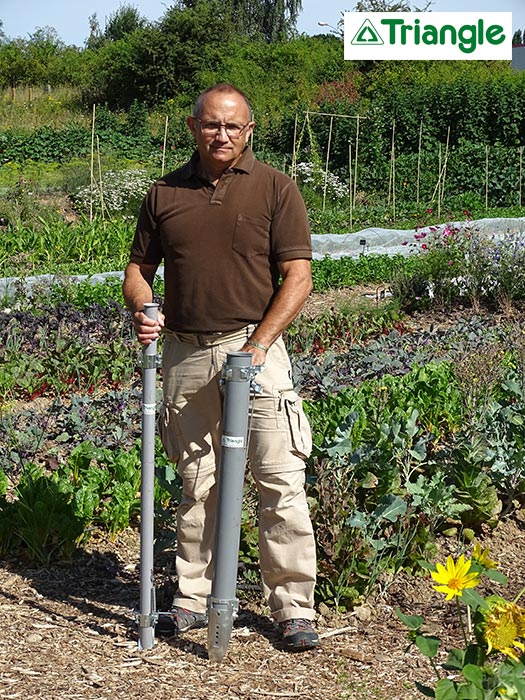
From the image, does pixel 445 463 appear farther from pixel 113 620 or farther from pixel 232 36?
pixel 232 36

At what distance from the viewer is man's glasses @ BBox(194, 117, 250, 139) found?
3.13 m

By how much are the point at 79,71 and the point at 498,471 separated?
35.2m

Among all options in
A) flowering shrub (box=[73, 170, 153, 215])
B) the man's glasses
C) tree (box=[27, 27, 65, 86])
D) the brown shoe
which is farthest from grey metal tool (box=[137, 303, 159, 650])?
tree (box=[27, 27, 65, 86])

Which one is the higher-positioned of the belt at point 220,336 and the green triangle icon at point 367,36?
the green triangle icon at point 367,36

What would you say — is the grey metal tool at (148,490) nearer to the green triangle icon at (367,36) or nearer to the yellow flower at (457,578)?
the yellow flower at (457,578)

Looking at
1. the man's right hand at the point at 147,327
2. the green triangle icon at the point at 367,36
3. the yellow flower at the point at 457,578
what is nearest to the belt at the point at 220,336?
the man's right hand at the point at 147,327

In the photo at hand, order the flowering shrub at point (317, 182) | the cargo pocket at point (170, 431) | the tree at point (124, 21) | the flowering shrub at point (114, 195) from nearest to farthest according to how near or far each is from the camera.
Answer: the cargo pocket at point (170, 431)
the flowering shrub at point (114, 195)
the flowering shrub at point (317, 182)
the tree at point (124, 21)

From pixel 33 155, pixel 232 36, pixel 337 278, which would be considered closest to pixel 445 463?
pixel 337 278

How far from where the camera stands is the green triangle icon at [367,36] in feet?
97.4


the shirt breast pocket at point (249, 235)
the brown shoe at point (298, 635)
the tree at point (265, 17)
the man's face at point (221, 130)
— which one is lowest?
the brown shoe at point (298, 635)

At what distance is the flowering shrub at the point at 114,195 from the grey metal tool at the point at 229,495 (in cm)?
1142

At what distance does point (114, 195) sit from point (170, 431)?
39.0 feet

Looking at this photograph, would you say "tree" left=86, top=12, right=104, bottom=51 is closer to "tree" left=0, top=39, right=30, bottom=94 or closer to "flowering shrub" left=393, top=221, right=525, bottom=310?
"tree" left=0, top=39, right=30, bottom=94

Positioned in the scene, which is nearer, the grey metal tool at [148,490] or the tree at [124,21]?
the grey metal tool at [148,490]
